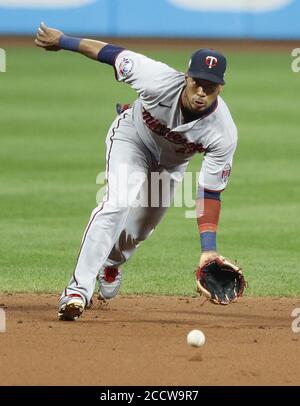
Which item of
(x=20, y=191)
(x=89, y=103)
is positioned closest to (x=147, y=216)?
(x=20, y=191)

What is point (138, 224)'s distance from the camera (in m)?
7.91

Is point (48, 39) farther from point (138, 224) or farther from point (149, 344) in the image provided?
point (149, 344)

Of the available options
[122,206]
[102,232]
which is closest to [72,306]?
[102,232]

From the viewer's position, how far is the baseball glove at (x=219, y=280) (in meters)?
6.88

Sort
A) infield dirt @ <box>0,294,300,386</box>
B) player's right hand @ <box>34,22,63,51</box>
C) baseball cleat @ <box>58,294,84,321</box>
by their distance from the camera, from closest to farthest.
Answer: infield dirt @ <box>0,294,300,386</box> < baseball cleat @ <box>58,294,84,321</box> < player's right hand @ <box>34,22,63,51</box>

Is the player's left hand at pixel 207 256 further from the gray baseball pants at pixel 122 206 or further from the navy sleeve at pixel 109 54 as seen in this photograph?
the navy sleeve at pixel 109 54

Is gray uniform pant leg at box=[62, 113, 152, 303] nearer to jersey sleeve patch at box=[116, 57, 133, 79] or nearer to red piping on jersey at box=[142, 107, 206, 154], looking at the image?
red piping on jersey at box=[142, 107, 206, 154]

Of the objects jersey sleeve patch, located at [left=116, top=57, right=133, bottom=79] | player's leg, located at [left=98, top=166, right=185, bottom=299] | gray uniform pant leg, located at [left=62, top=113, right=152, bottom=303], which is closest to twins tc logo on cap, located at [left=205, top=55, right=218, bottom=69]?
jersey sleeve patch, located at [left=116, top=57, right=133, bottom=79]

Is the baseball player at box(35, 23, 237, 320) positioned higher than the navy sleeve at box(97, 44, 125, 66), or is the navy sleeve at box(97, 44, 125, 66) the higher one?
the navy sleeve at box(97, 44, 125, 66)

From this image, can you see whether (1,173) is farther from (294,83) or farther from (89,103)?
(294,83)

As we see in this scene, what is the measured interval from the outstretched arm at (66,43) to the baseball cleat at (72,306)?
1.55 meters

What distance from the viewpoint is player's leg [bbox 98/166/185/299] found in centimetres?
778

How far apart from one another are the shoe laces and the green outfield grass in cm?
62

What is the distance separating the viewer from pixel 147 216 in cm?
789
